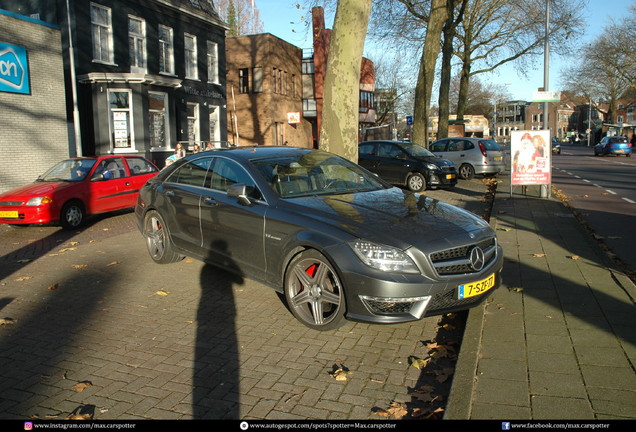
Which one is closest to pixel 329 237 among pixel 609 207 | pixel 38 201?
pixel 38 201

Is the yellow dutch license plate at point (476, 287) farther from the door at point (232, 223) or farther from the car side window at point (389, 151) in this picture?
the car side window at point (389, 151)

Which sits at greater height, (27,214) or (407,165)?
(407,165)

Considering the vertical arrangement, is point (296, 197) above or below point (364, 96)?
below

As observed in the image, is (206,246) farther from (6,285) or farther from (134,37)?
(134,37)

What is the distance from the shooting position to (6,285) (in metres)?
6.38

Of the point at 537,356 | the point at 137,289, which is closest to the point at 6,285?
the point at 137,289

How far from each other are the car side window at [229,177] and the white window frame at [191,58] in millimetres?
21122

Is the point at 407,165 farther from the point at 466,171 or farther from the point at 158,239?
the point at 158,239

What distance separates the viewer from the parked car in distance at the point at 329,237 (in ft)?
13.1

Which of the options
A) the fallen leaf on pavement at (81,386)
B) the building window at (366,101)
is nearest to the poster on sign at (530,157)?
the fallen leaf on pavement at (81,386)

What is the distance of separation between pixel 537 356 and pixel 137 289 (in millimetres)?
4329

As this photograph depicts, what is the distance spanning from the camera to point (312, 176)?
5.45 m

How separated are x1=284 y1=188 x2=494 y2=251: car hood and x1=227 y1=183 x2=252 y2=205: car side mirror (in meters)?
0.50

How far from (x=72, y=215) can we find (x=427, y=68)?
15.5 m
